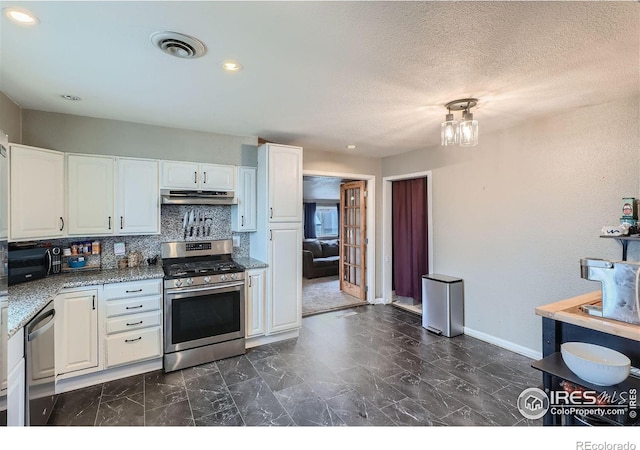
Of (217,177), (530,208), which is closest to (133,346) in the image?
(217,177)

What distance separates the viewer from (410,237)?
5.05 metres

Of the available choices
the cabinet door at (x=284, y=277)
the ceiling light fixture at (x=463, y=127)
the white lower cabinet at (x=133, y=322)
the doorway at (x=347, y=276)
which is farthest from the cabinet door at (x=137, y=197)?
the ceiling light fixture at (x=463, y=127)

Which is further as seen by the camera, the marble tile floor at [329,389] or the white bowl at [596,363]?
the marble tile floor at [329,389]

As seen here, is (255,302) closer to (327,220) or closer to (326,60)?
(326,60)

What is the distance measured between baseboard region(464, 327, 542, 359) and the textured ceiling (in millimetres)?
2394

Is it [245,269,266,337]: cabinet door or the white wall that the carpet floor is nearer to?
[245,269,266,337]: cabinet door

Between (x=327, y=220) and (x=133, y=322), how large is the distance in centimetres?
874

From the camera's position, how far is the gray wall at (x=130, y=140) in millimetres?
2900

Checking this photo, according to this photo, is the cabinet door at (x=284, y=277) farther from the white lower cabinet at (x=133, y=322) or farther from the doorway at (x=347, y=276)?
the white lower cabinet at (x=133, y=322)

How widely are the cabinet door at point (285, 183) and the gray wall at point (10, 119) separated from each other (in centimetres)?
221

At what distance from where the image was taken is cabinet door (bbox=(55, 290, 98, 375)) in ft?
8.46

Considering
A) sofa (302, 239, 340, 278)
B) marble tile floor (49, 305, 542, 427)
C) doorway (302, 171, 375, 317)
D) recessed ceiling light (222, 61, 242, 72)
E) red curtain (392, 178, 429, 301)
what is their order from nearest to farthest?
recessed ceiling light (222, 61, 242, 72) → marble tile floor (49, 305, 542, 427) → red curtain (392, 178, 429, 301) → doorway (302, 171, 375, 317) → sofa (302, 239, 340, 278)

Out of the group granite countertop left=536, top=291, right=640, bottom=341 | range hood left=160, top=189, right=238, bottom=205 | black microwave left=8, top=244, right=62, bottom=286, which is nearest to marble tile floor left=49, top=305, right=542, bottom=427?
granite countertop left=536, top=291, right=640, bottom=341
